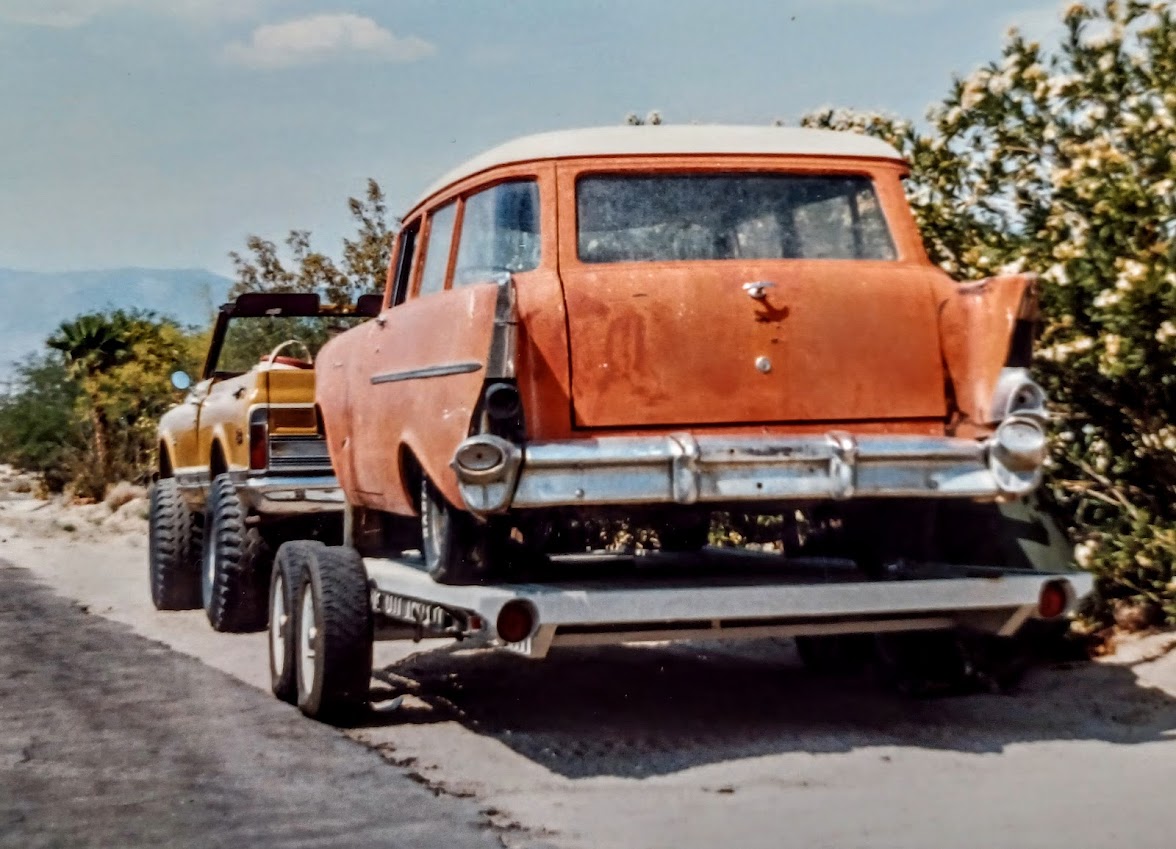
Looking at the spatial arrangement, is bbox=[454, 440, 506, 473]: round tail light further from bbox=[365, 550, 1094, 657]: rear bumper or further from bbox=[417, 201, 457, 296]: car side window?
bbox=[417, 201, 457, 296]: car side window

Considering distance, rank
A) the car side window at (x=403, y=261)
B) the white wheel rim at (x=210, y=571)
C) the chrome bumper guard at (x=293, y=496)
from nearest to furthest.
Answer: the car side window at (x=403, y=261) < the chrome bumper guard at (x=293, y=496) < the white wheel rim at (x=210, y=571)

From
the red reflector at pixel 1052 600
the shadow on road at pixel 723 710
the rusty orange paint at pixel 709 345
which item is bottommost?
the shadow on road at pixel 723 710

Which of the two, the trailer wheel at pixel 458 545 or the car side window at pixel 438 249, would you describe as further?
the car side window at pixel 438 249

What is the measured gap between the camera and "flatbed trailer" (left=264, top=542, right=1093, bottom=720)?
18.6 ft

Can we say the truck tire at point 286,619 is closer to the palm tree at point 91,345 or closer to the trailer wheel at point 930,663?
the trailer wheel at point 930,663

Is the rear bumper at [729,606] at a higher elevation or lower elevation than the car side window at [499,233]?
lower

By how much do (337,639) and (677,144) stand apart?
7.77 ft

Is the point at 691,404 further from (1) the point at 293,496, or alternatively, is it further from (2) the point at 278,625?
(1) the point at 293,496

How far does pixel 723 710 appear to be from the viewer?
708 cm

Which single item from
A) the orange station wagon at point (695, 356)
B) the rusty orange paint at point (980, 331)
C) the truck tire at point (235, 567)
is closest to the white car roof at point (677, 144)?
the orange station wagon at point (695, 356)

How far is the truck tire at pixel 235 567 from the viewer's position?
10172mm

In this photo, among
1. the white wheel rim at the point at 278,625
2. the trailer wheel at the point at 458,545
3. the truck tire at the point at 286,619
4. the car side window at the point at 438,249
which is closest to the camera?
the trailer wheel at the point at 458,545

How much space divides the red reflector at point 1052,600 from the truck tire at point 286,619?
3.04 metres

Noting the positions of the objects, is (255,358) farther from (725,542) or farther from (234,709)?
(234,709)
